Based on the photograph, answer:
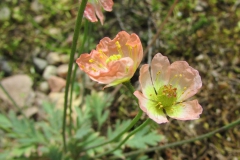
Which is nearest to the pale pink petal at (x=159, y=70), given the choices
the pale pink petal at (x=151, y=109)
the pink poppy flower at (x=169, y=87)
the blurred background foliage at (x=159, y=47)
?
the pink poppy flower at (x=169, y=87)

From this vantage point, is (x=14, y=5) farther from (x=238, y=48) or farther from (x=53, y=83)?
(x=238, y=48)

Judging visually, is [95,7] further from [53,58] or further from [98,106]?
[53,58]

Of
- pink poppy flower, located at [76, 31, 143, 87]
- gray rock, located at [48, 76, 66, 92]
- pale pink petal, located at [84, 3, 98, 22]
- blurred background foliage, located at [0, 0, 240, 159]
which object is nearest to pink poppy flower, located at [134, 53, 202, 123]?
pink poppy flower, located at [76, 31, 143, 87]

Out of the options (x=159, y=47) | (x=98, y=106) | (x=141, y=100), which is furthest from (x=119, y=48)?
(x=159, y=47)

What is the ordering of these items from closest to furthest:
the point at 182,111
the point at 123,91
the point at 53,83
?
the point at 182,111 < the point at 123,91 < the point at 53,83

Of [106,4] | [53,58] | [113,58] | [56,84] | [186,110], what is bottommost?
[56,84]

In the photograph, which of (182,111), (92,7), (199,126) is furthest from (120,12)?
(182,111)

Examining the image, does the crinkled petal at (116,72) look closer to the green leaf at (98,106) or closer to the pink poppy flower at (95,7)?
the pink poppy flower at (95,7)
